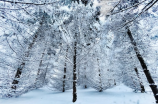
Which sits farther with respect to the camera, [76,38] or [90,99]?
[90,99]

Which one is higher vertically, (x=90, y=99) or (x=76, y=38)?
(x=76, y=38)

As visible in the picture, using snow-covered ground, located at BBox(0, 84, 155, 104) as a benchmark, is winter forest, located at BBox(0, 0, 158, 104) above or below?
above

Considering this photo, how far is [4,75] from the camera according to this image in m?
5.66

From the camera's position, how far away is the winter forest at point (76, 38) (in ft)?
7.82

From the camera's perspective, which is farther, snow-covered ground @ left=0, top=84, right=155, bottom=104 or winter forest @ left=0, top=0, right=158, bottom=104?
snow-covered ground @ left=0, top=84, right=155, bottom=104

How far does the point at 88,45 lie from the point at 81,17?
6.08ft

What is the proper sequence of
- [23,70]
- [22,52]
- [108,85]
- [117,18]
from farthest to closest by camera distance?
[108,85] → [23,70] → [22,52] → [117,18]

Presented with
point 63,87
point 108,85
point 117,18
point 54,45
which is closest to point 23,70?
point 54,45

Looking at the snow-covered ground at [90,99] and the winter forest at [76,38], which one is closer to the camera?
the winter forest at [76,38]

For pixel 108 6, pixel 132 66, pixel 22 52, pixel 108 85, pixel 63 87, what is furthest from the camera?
pixel 63 87

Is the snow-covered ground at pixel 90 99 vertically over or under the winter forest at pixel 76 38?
under

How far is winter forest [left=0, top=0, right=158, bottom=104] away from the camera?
2384 millimetres

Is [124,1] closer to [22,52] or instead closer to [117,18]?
[117,18]

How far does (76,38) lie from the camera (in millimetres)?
6078
